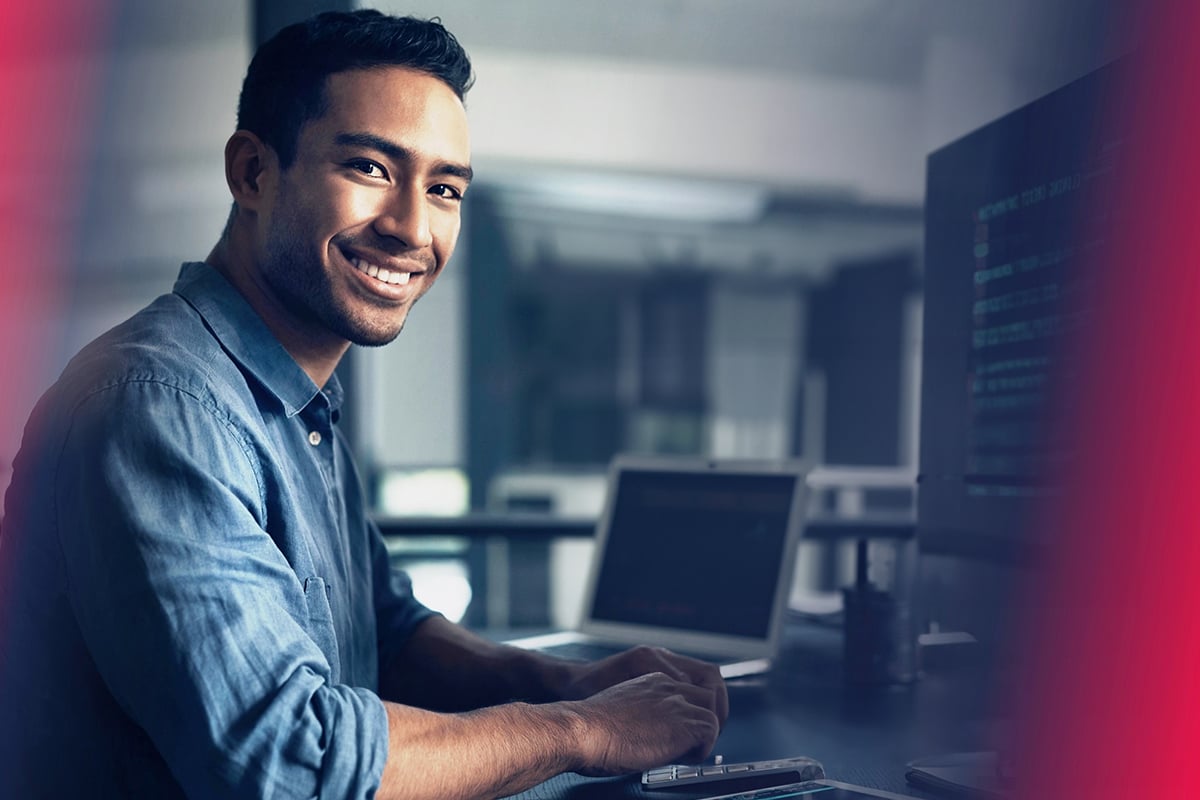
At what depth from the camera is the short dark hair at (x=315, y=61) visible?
0.88 metres

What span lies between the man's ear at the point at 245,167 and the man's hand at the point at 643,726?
569 millimetres

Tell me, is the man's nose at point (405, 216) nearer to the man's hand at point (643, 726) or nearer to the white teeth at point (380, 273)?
the white teeth at point (380, 273)

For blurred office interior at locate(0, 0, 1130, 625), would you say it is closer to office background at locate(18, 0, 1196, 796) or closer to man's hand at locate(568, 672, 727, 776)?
office background at locate(18, 0, 1196, 796)

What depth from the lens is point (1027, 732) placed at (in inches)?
32.7

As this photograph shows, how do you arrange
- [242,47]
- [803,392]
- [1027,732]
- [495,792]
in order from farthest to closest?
[803,392]
[242,47]
[1027,732]
[495,792]

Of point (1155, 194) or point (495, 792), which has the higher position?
point (1155, 194)

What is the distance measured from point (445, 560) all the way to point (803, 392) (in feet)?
7.40

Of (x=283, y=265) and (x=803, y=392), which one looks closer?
(x=283, y=265)

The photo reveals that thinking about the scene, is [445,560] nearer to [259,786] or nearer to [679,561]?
[679,561]

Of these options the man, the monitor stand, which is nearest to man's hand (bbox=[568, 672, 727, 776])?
the man

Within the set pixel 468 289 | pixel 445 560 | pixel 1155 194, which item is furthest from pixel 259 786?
pixel 468 289

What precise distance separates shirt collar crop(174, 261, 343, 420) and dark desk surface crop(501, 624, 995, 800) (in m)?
0.40

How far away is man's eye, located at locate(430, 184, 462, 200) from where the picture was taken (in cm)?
94
